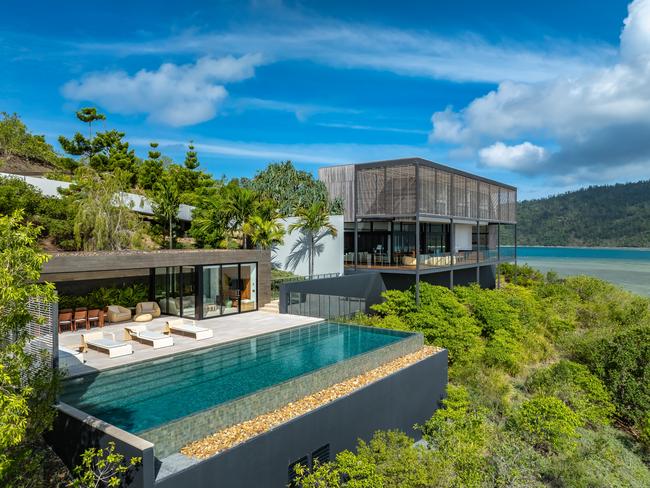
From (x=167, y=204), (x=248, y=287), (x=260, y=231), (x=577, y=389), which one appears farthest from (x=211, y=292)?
(x=577, y=389)

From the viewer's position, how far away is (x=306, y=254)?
23.0 metres

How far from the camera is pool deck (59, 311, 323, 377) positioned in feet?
33.5

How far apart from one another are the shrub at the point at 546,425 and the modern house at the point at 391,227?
7.87 meters

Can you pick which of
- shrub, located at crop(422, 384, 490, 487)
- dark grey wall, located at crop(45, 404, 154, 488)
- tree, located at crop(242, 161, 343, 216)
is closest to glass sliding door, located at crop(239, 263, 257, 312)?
tree, located at crop(242, 161, 343, 216)

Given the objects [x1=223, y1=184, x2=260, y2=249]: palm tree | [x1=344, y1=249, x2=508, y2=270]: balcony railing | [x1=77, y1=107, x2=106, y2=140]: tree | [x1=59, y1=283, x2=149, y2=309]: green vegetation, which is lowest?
[x1=59, y1=283, x2=149, y2=309]: green vegetation

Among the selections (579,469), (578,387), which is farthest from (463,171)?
(579,469)

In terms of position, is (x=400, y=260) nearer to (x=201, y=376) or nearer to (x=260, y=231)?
(x=260, y=231)

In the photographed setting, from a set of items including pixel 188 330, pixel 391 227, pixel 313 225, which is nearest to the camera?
pixel 188 330

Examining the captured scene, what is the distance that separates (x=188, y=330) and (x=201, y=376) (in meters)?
3.56

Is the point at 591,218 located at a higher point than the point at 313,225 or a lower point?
higher

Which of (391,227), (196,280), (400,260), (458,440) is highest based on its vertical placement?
(391,227)

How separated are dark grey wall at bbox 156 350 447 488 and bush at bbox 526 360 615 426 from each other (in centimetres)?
473

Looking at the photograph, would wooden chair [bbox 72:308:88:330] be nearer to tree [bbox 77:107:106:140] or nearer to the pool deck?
the pool deck

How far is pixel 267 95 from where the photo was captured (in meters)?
36.6
